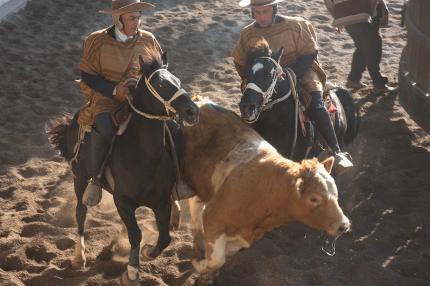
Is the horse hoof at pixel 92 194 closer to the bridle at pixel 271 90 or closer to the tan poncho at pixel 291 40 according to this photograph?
the bridle at pixel 271 90

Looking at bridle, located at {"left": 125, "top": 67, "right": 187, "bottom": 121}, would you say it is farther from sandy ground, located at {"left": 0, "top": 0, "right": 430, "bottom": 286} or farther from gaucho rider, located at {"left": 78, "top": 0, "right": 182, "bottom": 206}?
sandy ground, located at {"left": 0, "top": 0, "right": 430, "bottom": 286}

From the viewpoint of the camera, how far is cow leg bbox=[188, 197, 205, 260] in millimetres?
5098

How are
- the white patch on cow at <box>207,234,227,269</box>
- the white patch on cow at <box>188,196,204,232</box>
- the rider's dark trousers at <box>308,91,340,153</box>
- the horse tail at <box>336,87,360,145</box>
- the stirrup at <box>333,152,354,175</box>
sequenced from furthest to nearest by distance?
the horse tail at <box>336,87,360,145</box>, the rider's dark trousers at <box>308,91,340,153</box>, the stirrup at <box>333,152,354,175</box>, the white patch on cow at <box>188,196,204,232</box>, the white patch on cow at <box>207,234,227,269</box>

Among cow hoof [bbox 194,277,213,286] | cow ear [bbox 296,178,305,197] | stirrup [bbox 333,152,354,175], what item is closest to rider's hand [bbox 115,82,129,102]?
cow ear [bbox 296,178,305,197]

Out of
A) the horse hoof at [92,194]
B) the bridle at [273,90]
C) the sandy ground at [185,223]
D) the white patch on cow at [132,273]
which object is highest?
the bridle at [273,90]

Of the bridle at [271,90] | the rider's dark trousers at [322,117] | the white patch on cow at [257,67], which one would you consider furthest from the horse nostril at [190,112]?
the rider's dark trousers at [322,117]

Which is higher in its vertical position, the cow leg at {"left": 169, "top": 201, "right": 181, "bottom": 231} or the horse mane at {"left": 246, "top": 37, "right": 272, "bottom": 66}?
the horse mane at {"left": 246, "top": 37, "right": 272, "bottom": 66}

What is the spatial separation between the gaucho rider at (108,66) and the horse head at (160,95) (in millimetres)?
351

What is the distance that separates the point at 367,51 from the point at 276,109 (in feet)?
12.9

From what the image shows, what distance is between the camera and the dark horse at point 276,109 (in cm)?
475

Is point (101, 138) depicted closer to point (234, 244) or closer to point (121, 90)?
point (121, 90)

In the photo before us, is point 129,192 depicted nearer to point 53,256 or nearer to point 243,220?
point 243,220

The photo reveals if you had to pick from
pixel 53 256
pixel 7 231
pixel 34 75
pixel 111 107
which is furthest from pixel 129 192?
pixel 34 75

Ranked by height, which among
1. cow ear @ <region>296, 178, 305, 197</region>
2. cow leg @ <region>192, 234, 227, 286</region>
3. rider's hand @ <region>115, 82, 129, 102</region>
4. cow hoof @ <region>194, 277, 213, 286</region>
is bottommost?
cow hoof @ <region>194, 277, 213, 286</region>
